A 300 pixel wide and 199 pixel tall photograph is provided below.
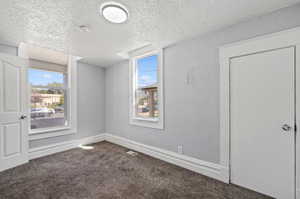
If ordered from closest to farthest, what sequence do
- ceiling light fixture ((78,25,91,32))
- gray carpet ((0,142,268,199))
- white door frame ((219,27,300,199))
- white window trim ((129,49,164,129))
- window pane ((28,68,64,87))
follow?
1. white door frame ((219,27,300,199))
2. gray carpet ((0,142,268,199))
3. ceiling light fixture ((78,25,91,32))
4. white window trim ((129,49,164,129))
5. window pane ((28,68,64,87))

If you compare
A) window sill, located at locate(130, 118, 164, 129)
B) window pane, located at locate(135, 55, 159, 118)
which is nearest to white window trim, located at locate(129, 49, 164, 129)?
window sill, located at locate(130, 118, 164, 129)

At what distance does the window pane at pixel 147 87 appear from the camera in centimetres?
313

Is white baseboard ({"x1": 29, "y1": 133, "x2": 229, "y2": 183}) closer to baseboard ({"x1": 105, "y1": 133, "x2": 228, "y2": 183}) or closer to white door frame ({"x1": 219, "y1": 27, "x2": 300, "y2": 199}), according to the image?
baseboard ({"x1": 105, "y1": 133, "x2": 228, "y2": 183})

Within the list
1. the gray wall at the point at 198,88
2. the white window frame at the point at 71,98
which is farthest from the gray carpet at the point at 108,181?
the white window frame at the point at 71,98

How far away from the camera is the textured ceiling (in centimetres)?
158

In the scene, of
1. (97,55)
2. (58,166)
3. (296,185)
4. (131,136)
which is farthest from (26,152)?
(296,185)

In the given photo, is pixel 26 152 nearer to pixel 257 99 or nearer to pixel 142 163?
pixel 142 163

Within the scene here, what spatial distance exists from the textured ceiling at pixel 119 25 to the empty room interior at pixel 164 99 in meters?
0.02

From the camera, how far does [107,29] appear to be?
2145mm

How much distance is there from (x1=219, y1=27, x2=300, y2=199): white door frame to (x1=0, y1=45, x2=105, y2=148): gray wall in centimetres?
355

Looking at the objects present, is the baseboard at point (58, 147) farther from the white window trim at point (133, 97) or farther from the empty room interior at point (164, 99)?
the white window trim at point (133, 97)

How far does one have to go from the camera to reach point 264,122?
178 centimetres

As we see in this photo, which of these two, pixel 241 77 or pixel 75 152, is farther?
pixel 75 152

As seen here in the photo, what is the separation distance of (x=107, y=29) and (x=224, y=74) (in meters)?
2.04
